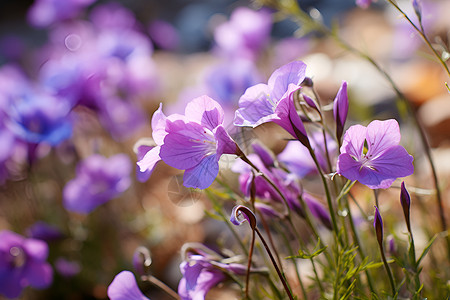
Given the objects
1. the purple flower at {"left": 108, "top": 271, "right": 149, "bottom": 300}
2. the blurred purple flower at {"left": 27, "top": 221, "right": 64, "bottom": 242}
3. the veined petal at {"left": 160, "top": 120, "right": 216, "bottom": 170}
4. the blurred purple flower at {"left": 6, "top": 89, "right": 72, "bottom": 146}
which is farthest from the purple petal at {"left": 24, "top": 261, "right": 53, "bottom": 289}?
the veined petal at {"left": 160, "top": 120, "right": 216, "bottom": 170}

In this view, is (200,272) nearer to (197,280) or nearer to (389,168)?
(197,280)

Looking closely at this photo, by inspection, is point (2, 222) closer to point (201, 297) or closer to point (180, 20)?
point (201, 297)

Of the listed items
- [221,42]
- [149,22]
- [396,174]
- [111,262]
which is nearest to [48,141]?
[111,262]

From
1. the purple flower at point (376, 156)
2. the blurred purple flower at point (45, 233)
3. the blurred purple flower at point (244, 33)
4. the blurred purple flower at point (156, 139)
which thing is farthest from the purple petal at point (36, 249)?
the blurred purple flower at point (244, 33)

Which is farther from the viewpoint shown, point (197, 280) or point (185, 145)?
point (197, 280)

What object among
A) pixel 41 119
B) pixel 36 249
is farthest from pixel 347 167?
pixel 41 119

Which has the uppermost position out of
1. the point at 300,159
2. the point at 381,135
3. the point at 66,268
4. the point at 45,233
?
the point at 381,135

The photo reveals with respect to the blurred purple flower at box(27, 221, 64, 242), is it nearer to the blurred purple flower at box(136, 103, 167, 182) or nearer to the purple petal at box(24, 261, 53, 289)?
the purple petal at box(24, 261, 53, 289)

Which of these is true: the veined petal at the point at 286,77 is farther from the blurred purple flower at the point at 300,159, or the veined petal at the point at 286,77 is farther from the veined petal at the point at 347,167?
the blurred purple flower at the point at 300,159
